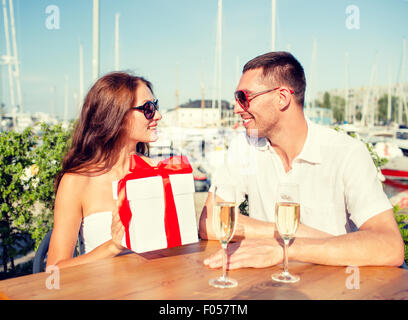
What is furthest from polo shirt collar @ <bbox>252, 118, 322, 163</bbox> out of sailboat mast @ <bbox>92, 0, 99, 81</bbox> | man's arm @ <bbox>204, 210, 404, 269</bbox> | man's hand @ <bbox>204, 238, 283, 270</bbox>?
sailboat mast @ <bbox>92, 0, 99, 81</bbox>

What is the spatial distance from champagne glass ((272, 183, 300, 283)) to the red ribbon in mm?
364

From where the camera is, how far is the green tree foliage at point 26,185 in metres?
3.68

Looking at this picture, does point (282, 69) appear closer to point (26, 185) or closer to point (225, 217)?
point (225, 217)

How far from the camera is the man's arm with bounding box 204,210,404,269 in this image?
1.46m

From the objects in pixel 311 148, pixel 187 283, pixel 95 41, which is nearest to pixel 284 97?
pixel 311 148

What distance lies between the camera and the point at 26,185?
3754 mm

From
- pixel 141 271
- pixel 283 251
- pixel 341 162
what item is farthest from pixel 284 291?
pixel 341 162

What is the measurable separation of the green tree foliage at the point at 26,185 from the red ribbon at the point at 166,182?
2.68 m

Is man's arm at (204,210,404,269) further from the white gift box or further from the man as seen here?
the white gift box

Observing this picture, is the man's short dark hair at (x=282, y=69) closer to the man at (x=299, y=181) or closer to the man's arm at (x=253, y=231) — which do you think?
the man at (x=299, y=181)

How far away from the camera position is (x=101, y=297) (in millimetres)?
1145

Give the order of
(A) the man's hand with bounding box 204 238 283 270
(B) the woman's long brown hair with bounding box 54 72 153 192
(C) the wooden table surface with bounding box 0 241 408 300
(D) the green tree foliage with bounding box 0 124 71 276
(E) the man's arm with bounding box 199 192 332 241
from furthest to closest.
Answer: (D) the green tree foliage with bounding box 0 124 71 276, (B) the woman's long brown hair with bounding box 54 72 153 192, (E) the man's arm with bounding box 199 192 332 241, (A) the man's hand with bounding box 204 238 283 270, (C) the wooden table surface with bounding box 0 241 408 300

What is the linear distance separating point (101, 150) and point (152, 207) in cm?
122

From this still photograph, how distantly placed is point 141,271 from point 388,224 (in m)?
1.15
